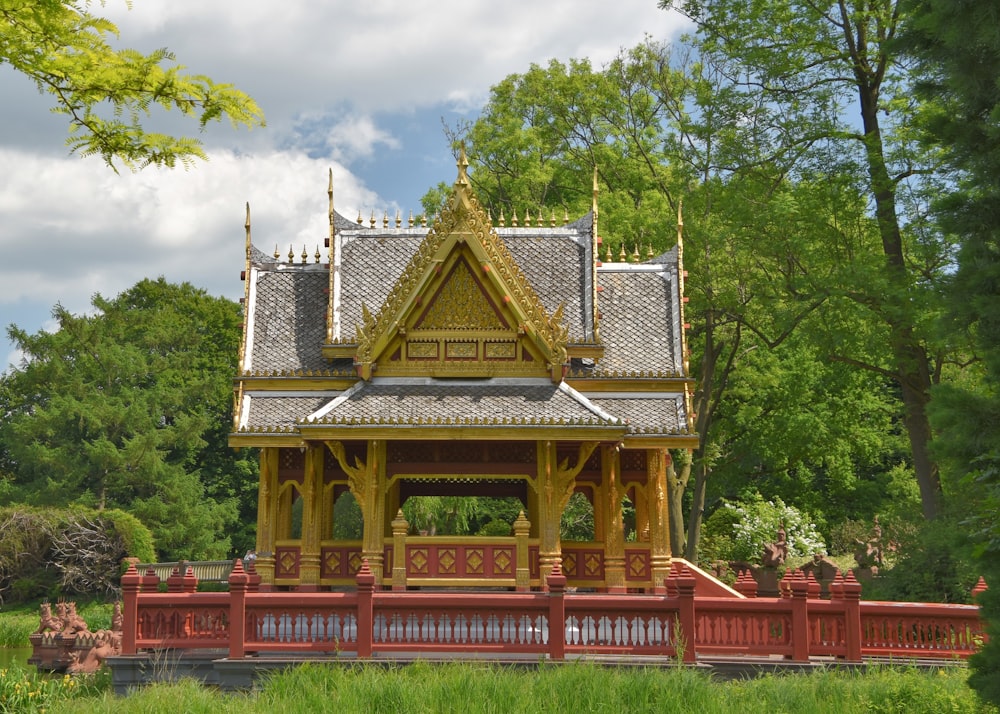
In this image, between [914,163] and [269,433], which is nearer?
[269,433]

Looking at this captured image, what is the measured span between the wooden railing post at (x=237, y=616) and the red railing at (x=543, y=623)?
13 millimetres

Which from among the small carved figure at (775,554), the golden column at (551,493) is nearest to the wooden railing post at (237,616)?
the golden column at (551,493)

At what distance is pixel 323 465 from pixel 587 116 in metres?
22.5

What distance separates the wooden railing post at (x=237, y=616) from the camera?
532 inches

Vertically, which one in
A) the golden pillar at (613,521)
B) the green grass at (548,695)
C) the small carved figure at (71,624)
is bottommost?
the small carved figure at (71,624)

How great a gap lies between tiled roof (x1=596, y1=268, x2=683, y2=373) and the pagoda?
5 cm

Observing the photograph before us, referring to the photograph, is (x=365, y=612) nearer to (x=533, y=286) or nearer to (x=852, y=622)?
(x=852, y=622)

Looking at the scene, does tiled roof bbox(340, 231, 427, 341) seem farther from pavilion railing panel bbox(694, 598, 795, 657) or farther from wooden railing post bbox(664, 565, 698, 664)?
pavilion railing panel bbox(694, 598, 795, 657)

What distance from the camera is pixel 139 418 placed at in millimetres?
45625

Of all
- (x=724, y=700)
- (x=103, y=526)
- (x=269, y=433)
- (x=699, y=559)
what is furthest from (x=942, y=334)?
(x=103, y=526)

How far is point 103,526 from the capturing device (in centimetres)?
3869

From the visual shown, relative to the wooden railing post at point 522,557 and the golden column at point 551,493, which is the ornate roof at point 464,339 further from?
the wooden railing post at point 522,557

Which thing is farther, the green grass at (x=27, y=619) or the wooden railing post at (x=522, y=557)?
the green grass at (x=27, y=619)

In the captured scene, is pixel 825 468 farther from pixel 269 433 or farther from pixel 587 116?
pixel 269 433
